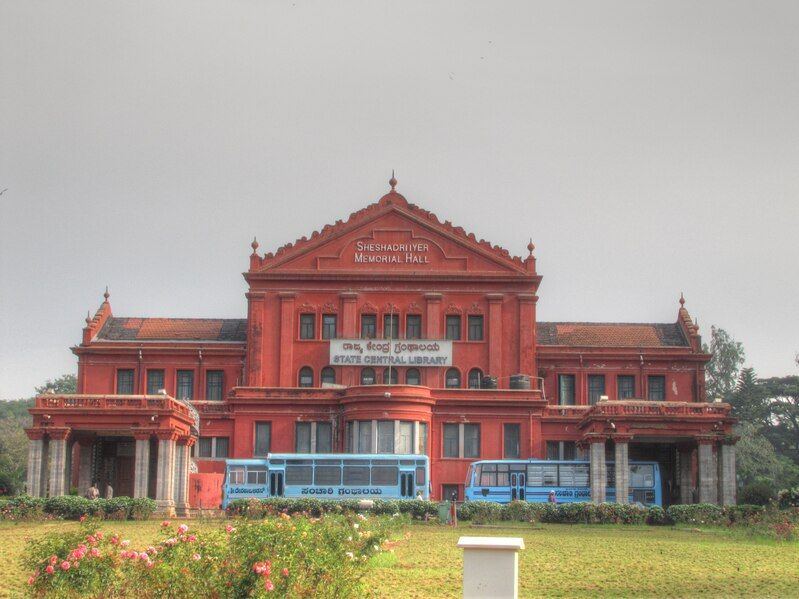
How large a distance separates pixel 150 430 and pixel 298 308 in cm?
1427

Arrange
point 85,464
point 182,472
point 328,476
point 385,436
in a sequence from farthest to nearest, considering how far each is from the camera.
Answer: point 85,464
point 385,436
point 182,472
point 328,476

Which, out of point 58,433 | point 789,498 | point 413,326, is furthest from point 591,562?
Answer: point 413,326

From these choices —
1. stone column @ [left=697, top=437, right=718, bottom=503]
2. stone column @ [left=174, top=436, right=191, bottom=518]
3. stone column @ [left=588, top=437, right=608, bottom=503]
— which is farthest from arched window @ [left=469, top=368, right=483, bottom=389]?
stone column @ [left=174, top=436, right=191, bottom=518]

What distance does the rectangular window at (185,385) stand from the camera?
2709 inches

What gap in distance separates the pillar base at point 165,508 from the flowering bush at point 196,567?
31386 millimetres

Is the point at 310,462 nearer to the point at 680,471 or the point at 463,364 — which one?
the point at 463,364

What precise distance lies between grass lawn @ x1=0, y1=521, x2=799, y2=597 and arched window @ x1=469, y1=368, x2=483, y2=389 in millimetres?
22016

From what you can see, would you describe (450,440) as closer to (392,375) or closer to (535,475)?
(392,375)

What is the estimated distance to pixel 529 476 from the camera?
56.4 m

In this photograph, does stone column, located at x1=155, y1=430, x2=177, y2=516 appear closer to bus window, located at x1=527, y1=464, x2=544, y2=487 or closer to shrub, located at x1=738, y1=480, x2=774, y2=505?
bus window, located at x1=527, y1=464, x2=544, y2=487

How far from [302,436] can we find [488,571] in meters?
48.8

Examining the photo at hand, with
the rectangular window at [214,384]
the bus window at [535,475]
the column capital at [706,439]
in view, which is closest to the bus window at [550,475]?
the bus window at [535,475]

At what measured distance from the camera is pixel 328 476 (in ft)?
181

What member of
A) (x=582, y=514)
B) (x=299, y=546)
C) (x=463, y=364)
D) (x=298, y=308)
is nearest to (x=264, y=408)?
(x=298, y=308)
